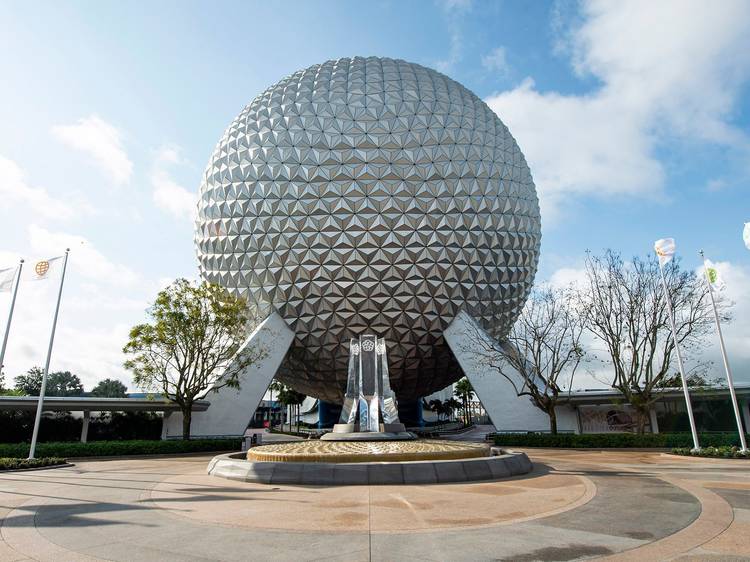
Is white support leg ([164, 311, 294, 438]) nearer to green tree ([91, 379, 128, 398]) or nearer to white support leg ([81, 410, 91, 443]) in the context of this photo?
white support leg ([81, 410, 91, 443])

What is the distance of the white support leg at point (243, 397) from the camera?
86.8 feet

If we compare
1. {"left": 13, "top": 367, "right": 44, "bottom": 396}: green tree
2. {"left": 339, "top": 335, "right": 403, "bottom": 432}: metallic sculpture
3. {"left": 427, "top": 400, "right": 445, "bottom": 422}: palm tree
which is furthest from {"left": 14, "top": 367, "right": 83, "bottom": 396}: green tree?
{"left": 339, "top": 335, "right": 403, "bottom": 432}: metallic sculpture

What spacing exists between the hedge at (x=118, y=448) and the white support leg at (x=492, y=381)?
41.8ft

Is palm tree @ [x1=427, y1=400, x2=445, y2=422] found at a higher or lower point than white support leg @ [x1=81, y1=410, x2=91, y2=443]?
higher

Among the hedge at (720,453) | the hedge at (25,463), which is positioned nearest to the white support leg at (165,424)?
the hedge at (25,463)

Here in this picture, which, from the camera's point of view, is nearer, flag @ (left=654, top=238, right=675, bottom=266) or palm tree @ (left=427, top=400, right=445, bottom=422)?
flag @ (left=654, top=238, right=675, bottom=266)

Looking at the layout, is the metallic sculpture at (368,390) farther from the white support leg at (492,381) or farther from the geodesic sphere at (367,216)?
the white support leg at (492,381)

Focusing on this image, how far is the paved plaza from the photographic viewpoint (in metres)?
5.77

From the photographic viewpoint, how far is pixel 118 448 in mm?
22703

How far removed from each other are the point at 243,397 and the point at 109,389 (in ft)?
289

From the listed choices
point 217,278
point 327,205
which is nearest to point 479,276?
point 327,205

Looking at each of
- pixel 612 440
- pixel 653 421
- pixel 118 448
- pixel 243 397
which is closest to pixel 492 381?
pixel 612 440

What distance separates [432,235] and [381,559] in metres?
22.5

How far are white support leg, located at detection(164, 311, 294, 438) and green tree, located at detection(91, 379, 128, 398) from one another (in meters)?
83.5
